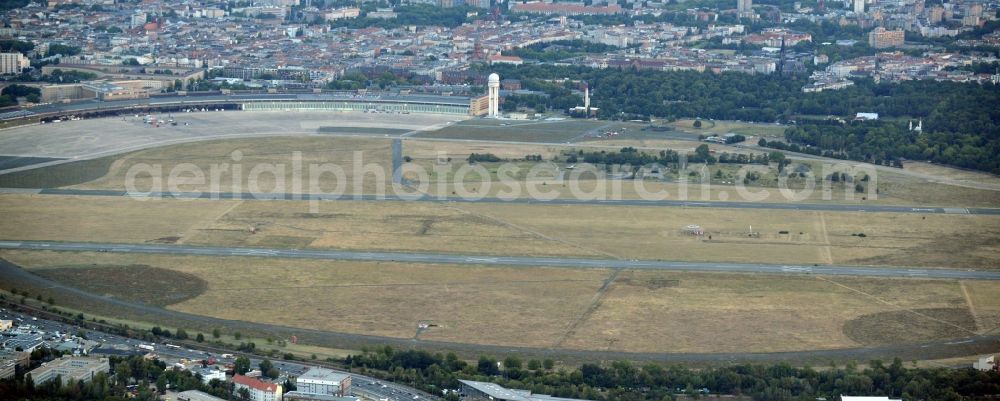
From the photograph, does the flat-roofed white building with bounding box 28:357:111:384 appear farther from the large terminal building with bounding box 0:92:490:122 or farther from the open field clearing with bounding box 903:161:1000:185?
the large terminal building with bounding box 0:92:490:122

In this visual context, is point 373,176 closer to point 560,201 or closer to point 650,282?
point 560,201

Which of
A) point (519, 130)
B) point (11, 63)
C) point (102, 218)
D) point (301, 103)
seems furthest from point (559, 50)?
point (102, 218)

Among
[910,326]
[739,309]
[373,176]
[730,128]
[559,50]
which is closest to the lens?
[910,326]

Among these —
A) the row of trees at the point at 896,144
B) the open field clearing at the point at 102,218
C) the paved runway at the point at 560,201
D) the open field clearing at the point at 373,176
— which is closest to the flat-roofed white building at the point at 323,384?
the open field clearing at the point at 102,218

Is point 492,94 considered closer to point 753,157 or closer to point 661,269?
point 753,157

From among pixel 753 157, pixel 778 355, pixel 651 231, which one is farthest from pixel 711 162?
pixel 778 355

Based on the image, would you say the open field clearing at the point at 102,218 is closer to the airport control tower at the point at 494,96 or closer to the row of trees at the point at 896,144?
the airport control tower at the point at 494,96
